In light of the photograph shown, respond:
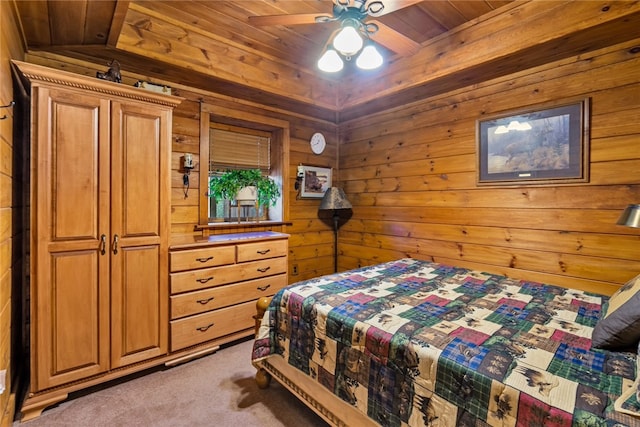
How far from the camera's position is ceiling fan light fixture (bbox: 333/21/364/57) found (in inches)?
64.3

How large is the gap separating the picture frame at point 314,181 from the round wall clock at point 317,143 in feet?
0.75

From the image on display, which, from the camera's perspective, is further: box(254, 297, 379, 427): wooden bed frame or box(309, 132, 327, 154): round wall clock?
box(309, 132, 327, 154): round wall clock

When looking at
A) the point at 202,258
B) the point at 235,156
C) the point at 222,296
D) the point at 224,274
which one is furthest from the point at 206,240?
the point at 235,156

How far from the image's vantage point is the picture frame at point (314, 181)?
3.69 metres

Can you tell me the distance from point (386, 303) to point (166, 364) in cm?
175

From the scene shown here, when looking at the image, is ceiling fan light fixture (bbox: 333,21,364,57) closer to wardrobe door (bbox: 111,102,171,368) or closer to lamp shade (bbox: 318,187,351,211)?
wardrobe door (bbox: 111,102,171,368)

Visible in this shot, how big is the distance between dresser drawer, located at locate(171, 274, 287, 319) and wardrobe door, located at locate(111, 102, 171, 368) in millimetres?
115

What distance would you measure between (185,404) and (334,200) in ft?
8.02

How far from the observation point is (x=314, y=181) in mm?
3793

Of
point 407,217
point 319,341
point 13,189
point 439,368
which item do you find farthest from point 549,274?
point 13,189

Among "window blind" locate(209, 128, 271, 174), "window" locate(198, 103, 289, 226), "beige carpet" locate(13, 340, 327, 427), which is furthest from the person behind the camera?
"window blind" locate(209, 128, 271, 174)

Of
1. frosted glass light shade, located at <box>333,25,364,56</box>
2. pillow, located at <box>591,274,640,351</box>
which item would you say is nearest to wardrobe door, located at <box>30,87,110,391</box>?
frosted glass light shade, located at <box>333,25,364,56</box>

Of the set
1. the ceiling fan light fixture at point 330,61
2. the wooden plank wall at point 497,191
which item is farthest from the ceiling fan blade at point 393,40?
the wooden plank wall at point 497,191

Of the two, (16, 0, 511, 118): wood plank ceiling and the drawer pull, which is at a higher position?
(16, 0, 511, 118): wood plank ceiling
